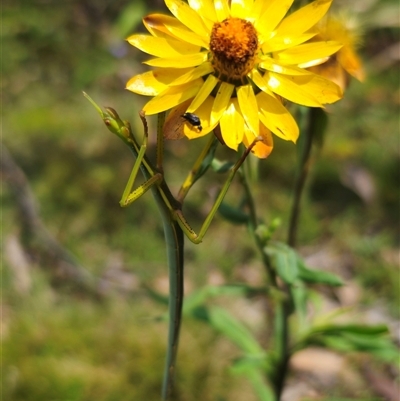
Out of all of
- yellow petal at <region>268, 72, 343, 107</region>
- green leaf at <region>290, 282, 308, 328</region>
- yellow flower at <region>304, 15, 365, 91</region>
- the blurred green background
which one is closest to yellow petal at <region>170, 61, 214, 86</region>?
yellow petal at <region>268, 72, 343, 107</region>

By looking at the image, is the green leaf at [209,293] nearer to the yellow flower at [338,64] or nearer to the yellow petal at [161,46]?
the yellow flower at [338,64]

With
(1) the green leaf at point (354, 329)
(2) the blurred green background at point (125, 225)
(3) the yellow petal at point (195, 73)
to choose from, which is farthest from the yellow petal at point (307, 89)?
(2) the blurred green background at point (125, 225)

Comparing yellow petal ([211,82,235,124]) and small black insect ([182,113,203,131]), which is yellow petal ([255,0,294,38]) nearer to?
yellow petal ([211,82,235,124])

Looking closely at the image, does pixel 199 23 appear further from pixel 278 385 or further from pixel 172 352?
pixel 278 385

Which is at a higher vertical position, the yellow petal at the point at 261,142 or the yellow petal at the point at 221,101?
the yellow petal at the point at 221,101

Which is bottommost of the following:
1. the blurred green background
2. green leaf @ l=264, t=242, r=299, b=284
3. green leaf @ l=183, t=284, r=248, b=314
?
green leaf @ l=264, t=242, r=299, b=284

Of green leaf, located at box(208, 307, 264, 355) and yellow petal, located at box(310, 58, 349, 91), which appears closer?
yellow petal, located at box(310, 58, 349, 91)

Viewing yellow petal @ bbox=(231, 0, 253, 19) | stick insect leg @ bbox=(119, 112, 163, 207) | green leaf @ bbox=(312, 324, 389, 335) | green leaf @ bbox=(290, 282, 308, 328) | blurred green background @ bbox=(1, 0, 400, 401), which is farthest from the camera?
blurred green background @ bbox=(1, 0, 400, 401)

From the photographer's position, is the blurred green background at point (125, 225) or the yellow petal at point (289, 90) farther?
the blurred green background at point (125, 225)

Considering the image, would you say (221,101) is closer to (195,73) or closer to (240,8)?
(195,73)

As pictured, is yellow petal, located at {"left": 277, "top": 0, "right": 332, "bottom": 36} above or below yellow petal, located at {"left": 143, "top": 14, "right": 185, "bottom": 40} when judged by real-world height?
above
